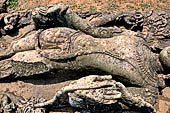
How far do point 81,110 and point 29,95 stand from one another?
3.54 ft

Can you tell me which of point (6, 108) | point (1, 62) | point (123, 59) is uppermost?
point (123, 59)

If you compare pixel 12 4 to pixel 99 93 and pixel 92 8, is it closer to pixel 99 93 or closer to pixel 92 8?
pixel 92 8

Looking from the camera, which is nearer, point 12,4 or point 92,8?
point 92,8

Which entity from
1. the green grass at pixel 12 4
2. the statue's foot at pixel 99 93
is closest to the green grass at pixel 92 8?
the green grass at pixel 12 4

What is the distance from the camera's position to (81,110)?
360 centimetres

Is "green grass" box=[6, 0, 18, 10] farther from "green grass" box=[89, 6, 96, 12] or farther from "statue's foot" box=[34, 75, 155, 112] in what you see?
"statue's foot" box=[34, 75, 155, 112]

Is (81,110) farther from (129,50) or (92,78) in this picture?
(129,50)

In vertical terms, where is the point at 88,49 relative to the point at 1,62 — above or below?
above

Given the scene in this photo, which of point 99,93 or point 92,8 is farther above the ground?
point 92,8

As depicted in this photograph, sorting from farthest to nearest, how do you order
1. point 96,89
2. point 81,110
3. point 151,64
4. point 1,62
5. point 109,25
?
point 109,25 → point 1,62 → point 151,64 → point 81,110 → point 96,89

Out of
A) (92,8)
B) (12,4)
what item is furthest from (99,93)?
(12,4)

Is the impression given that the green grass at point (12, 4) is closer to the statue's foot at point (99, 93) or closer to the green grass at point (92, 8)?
the green grass at point (92, 8)

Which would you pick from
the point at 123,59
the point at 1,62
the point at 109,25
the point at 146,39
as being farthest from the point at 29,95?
the point at 146,39

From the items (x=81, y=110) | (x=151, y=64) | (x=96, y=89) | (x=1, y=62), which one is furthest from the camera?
(x=1, y=62)
